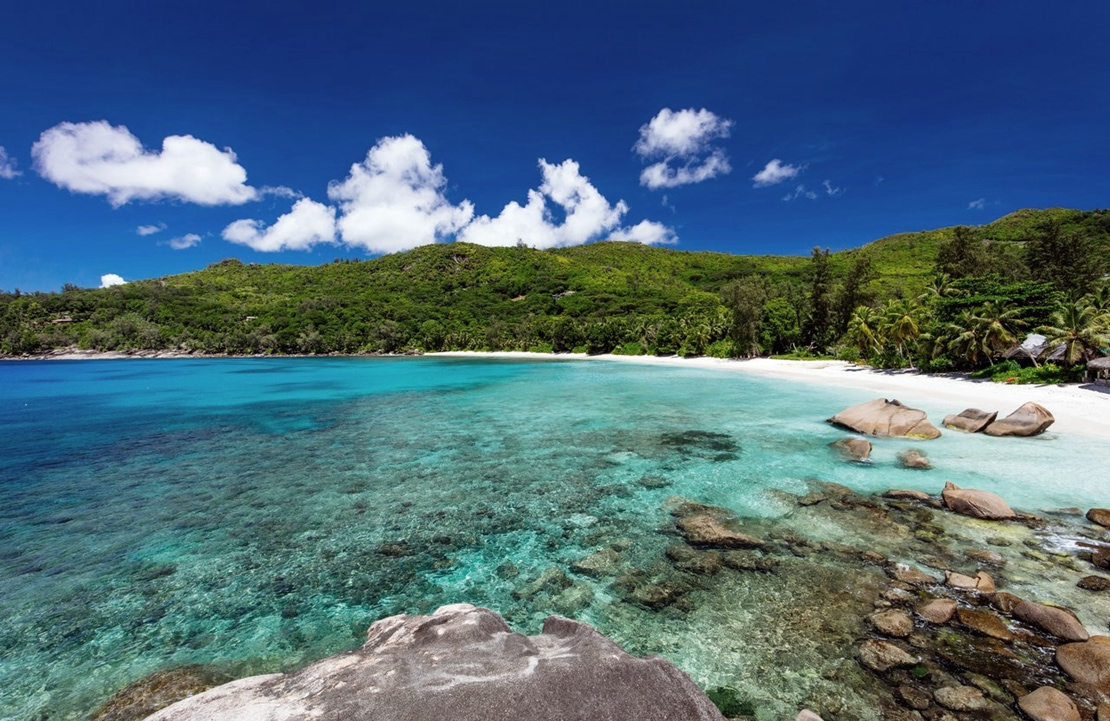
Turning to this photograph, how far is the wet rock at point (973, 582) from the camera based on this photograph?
26.0ft

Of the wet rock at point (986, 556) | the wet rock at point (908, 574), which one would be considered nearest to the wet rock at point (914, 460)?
the wet rock at point (986, 556)

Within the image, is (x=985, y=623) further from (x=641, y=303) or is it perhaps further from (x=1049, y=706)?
(x=641, y=303)

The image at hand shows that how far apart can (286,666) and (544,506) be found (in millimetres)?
7276

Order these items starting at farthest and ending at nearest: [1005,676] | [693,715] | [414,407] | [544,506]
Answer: [414,407]
[544,506]
[1005,676]
[693,715]

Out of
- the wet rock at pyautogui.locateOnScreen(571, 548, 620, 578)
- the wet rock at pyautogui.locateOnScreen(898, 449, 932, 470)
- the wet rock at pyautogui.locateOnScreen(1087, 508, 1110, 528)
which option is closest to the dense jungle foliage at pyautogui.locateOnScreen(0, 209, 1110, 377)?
the wet rock at pyautogui.locateOnScreen(898, 449, 932, 470)

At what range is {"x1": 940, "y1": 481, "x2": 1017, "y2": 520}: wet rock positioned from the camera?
1091cm

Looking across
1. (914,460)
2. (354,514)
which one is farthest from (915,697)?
(914,460)

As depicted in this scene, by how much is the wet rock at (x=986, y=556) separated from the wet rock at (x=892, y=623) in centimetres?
326

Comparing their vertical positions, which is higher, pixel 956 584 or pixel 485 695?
pixel 485 695

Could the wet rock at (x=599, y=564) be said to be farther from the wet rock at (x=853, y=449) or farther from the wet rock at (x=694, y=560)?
the wet rock at (x=853, y=449)

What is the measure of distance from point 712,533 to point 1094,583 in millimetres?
6539

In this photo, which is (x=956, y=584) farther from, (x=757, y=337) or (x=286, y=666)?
(x=757, y=337)

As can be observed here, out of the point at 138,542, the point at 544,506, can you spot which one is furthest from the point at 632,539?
the point at 138,542

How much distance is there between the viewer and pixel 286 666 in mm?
6742
